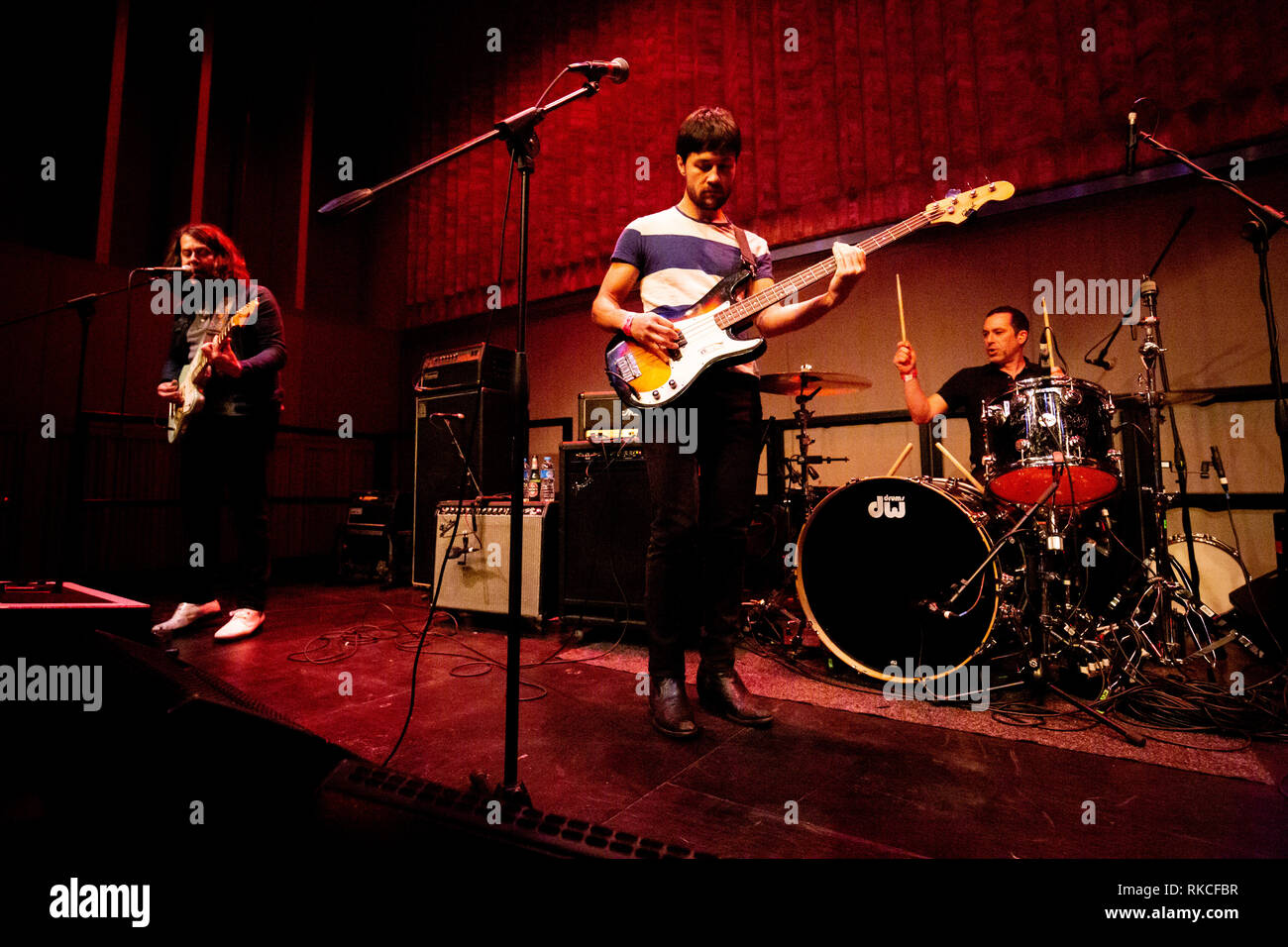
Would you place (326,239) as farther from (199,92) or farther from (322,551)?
(322,551)

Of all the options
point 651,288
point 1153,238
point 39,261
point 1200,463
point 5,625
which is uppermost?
point 39,261

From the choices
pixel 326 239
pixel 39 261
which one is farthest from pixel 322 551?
pixel 326 239

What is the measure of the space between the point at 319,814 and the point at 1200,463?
3882mm

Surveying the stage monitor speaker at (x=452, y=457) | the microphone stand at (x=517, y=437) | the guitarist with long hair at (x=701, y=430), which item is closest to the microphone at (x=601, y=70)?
the microphone stand at (x=517, y=437)

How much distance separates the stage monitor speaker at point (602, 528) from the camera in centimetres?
278

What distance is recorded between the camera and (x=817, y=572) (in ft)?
7.39

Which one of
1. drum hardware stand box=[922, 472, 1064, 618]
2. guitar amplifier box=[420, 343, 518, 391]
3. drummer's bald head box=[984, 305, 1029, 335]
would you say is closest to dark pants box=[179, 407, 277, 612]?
guitar amplifier box=[420, 343, 518, 391]

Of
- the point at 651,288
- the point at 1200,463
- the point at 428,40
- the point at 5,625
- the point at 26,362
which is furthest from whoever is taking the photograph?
the point at 428,40

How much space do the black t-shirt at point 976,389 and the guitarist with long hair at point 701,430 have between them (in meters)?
1.24

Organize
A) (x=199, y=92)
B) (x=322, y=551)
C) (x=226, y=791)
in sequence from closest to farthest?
(x=226, y=791)
(x=199, y=92)
(x=322, y=551)

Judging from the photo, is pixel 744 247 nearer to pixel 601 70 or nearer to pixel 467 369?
pixel 601 70

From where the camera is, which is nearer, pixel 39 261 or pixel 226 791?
pixel 226 791

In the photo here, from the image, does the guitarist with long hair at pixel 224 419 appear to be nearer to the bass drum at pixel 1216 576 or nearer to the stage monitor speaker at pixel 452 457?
the stage monitor speaker at pixel 452 457

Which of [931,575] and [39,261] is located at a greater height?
[39,261]
